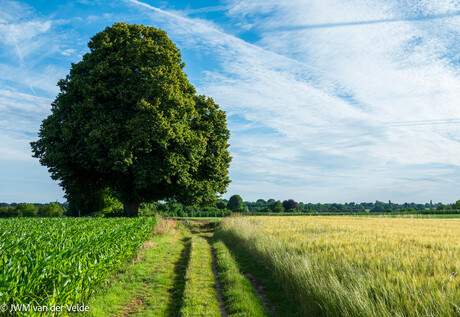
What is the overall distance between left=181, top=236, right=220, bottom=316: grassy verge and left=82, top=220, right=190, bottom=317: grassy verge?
309 mm

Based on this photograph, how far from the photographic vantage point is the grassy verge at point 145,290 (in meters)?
7.56

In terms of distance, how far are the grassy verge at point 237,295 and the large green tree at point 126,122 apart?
12.4 m

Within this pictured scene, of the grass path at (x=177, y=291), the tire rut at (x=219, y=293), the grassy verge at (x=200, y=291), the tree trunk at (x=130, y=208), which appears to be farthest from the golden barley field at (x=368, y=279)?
the tree trunk at (x=130, y=208)

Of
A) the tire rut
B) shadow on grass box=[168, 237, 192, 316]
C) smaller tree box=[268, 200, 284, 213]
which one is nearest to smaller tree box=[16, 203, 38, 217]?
smaller tree box=[268, 200, 284, 213]

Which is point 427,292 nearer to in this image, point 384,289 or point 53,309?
point 384,289

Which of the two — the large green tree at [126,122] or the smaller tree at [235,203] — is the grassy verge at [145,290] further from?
the smaller tree at [235,203]

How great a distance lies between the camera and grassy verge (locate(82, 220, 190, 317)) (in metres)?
7.56

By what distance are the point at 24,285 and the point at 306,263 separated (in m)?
6.57

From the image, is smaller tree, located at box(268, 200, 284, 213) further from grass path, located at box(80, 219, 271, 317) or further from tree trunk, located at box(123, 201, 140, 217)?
grass path, located at box(80, 219, 271, 317)

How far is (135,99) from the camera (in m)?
21.9

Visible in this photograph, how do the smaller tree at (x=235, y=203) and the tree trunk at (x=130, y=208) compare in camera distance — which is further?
the smaller tree at (x=235, y=203)

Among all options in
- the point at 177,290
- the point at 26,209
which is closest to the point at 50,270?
the point at 177,290

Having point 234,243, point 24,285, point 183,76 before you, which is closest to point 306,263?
point 24,285

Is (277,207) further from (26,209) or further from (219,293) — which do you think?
(219,293)
